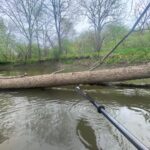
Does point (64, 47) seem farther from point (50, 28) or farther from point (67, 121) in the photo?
point (67, 121)

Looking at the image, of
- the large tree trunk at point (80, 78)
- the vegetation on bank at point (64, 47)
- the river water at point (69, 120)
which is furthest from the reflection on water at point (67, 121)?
the vegetation on bank at point (64, 47)

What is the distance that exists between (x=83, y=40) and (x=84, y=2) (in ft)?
21.6

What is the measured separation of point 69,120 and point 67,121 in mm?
61

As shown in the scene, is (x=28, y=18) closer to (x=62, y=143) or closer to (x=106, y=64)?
(x=106, y=64)

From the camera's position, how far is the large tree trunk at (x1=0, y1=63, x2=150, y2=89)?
5113mm

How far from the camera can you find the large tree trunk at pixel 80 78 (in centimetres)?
511

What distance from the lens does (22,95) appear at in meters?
6.37

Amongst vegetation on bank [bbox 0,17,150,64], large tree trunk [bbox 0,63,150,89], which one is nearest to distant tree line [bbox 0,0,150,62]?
vegetation on bank [bbox 0,17,150,64]

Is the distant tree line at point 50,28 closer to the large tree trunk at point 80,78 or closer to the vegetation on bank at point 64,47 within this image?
the vegetation on bank at point 64,47

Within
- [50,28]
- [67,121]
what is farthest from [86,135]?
[50,28]

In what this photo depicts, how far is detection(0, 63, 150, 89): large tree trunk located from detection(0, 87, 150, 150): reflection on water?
441mm

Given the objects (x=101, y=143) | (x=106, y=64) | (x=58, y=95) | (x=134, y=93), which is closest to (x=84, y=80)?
(x=58, y=95)

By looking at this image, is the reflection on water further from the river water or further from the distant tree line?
the distant tree line

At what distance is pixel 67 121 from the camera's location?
3990mm
